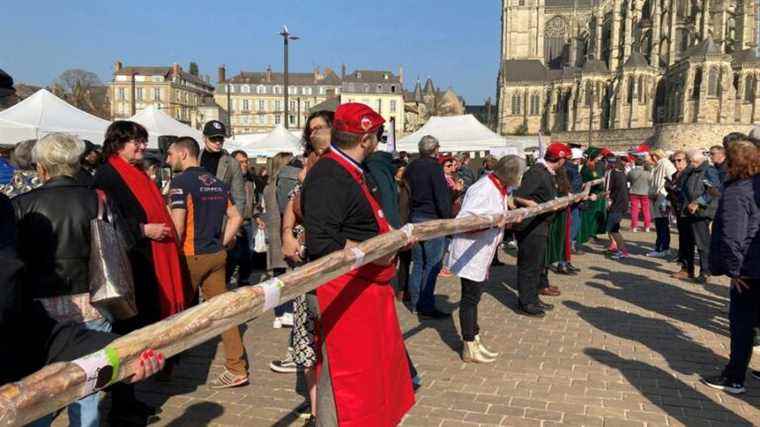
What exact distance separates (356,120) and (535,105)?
308 ft

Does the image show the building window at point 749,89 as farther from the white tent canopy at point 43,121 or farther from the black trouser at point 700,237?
the white tent canopy at point 43,121

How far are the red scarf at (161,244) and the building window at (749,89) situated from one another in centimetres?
7950

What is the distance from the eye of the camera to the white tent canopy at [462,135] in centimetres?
1795

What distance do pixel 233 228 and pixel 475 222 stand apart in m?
2.19

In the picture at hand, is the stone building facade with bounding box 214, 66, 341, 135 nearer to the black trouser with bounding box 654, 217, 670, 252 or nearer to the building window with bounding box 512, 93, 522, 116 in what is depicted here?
the building window with bounding box 512, 93, 522, 116

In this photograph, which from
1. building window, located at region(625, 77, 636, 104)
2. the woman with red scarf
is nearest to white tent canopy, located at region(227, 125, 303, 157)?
the woman with red scarf

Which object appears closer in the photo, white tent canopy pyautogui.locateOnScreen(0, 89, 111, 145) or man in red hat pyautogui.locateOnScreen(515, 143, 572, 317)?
man in red hat pyautogui.locateOnScreen(515, 143, 572, 317)

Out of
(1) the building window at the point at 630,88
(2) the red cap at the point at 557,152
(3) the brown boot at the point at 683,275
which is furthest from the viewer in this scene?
(1) the building window at the point at 630,88

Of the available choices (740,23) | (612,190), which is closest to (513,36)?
(740,23)

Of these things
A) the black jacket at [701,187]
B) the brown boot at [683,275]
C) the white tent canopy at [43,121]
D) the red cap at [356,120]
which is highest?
the white tent canopy at [43,121]

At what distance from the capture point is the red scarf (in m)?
4.07

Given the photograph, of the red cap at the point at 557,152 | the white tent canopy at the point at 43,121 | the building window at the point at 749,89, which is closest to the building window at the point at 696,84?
the building window at the point at 749,89

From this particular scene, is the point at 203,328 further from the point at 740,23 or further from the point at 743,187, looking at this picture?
the point at 740,23

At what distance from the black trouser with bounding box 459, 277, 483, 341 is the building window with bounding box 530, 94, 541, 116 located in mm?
91222
